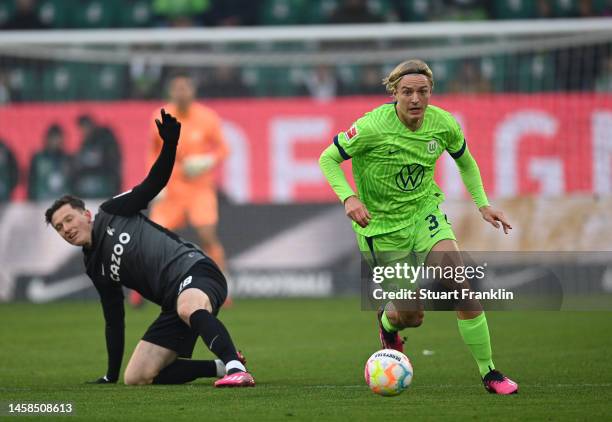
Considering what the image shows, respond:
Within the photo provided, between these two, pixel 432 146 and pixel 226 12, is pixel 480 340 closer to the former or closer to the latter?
pixel 432 146

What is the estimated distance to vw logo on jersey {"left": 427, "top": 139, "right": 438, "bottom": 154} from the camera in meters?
8.22

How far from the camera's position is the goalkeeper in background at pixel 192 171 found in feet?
50.8

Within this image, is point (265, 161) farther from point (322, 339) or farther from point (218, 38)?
point (322, 339)

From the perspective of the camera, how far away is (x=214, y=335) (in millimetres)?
8023

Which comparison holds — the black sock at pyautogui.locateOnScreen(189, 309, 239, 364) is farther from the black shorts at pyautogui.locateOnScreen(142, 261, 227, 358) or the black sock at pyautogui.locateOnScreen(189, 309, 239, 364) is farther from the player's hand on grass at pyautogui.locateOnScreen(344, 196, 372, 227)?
the player's hand on grass at pyautogui.locateOnScreen(344, 196, 372, 227)

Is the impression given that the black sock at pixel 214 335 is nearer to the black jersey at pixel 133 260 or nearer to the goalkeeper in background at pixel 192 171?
the black jersey at pixel 133 260

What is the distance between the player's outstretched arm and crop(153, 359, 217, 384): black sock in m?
1.17

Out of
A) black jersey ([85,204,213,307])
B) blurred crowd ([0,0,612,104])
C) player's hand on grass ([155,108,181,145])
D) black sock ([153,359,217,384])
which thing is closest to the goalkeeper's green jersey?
player's hand on grass ([155,108,181,145])

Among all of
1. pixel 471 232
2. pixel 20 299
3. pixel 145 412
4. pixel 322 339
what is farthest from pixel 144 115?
pixel 145 412

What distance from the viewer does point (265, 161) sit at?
1706 centimetres

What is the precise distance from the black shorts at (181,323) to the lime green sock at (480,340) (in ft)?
6.08

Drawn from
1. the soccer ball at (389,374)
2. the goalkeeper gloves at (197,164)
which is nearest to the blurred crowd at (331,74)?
the goalkeeper gloves at (197,164)

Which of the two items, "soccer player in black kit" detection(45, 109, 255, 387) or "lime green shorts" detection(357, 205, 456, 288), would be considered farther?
"soccer player in black kit" detection(45, 109, 255, 387)

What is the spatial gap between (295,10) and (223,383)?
12667 mm
